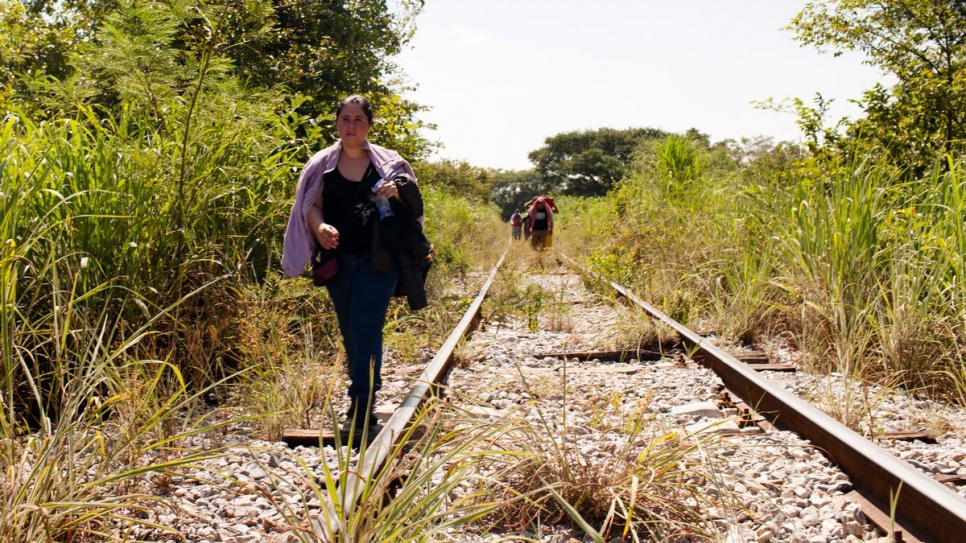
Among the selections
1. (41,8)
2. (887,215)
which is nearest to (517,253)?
(887,215)

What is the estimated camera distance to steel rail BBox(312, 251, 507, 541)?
2.16 meters

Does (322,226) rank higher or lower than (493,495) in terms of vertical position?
higher

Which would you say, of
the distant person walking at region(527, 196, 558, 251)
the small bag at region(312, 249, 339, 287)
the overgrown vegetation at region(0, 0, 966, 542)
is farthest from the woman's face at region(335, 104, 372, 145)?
the distant person walking at region(527, 196, 558, 251)

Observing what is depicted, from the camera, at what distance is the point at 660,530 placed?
2.35 metres

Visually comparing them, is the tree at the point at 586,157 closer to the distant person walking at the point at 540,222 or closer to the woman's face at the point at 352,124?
the distant person walking at the point at 540,222

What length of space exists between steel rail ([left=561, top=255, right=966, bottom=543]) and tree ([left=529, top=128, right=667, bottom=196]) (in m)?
61.5

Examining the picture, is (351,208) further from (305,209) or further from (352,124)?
(352,124)

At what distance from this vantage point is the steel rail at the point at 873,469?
231 centimetres

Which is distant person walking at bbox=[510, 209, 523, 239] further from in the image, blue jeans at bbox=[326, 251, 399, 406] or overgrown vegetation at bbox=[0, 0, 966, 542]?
blue jeans at bbox=[326, 251, 399, 406]

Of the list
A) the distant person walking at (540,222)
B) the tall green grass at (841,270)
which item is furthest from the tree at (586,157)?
the tall green grass at (841,270)

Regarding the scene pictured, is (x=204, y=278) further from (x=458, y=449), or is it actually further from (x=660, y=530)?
(x=660, y=530)

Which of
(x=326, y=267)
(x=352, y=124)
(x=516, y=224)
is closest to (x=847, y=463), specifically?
(x=326, y=267)

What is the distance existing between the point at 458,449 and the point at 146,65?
319 cm

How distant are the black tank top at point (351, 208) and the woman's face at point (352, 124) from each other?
198 mm
